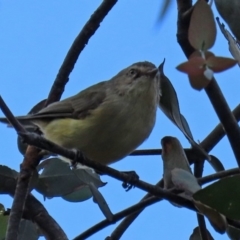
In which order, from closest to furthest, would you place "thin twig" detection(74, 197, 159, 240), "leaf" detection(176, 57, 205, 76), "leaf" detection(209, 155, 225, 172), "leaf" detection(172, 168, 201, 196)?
"leaf" detection(176, 57, 205, 76), "leaf" detection(172, 168, 201, 196), "thin twig" detection(74, 197, 159, 240), "leaf" detection(209, 155, 225, 172)

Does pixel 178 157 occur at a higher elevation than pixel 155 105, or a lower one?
lower

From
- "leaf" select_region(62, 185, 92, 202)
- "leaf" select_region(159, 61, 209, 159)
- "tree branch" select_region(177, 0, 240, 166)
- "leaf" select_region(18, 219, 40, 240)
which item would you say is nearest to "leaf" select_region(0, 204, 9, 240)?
"leaf" select_region(18, 219, 40, 240)

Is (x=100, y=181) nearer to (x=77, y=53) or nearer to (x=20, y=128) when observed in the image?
(x=77, y=53)

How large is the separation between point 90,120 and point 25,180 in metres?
0.99

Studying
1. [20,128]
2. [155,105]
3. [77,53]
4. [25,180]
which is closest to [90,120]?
[155,105]

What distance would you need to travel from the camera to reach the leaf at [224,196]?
1169 millimetres

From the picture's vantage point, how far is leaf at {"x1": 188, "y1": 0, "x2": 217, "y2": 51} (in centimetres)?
76

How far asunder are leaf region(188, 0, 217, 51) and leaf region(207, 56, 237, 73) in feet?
0.14

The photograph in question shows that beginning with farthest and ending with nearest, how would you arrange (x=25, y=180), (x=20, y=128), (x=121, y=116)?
1. (x=121, y=116)
2. (x=25, y=180)
3. (x=20, y=128)

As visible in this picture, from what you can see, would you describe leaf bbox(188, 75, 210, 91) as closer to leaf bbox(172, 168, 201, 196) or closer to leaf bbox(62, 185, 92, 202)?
leaf bbox(172, 168, 201, 196)

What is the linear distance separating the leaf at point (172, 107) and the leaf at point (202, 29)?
71 cm

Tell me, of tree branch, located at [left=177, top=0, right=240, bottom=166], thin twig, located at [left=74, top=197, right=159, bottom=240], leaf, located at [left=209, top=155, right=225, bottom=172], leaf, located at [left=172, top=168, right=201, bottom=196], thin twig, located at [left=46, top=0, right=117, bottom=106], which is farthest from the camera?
thin twig, located at [left=46, top=0, right=117, bottom=106]

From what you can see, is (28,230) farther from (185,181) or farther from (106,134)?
(185,181)

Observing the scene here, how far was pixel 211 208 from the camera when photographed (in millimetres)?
1204
